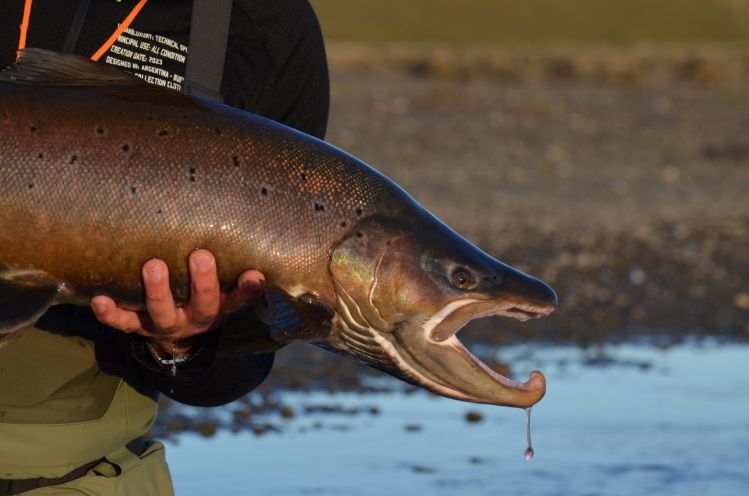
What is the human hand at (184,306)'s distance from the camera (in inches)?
121

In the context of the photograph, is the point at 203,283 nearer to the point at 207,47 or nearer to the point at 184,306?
the point at 184,306

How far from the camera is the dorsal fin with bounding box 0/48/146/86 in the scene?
3.11 meters

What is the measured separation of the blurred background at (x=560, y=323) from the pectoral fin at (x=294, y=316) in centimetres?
295

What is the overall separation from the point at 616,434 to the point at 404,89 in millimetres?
18037

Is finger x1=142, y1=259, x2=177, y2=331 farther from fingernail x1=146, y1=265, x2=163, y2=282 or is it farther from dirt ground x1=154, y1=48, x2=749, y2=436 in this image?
dirt ground x1=154, y1=48, x2=749, y2=436

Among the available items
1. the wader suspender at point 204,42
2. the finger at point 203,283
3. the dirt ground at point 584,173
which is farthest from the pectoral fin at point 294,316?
the dirt ground at point 584,173

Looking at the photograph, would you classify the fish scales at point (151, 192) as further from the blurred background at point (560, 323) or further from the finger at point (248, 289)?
the blurred background at point (560, 323)

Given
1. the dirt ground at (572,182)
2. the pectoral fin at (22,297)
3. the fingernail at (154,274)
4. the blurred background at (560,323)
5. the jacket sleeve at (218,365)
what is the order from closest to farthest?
1. the pectoral fin at (22,297)
2. the fingernail at (154,274)
3. the jacket sleeve at (218,365)
4. the blurred background at (560,323)
5. the dirt ground at (572,182)

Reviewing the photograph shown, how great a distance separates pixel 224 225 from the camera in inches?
123

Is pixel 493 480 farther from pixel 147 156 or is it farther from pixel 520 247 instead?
pixel 520 247

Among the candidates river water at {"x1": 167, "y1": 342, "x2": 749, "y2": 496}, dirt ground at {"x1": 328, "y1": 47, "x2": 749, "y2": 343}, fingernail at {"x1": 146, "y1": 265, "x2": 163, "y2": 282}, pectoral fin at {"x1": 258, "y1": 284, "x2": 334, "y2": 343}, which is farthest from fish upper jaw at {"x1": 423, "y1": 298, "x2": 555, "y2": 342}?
dirt ground at {"x1": 328, "y1": 47, "x2": 749, "y2": 343}

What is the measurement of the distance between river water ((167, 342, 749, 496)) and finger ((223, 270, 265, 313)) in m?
2.90

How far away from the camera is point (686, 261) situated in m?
11.5

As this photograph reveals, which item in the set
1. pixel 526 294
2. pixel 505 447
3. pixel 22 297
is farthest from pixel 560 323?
pixel 22 297
